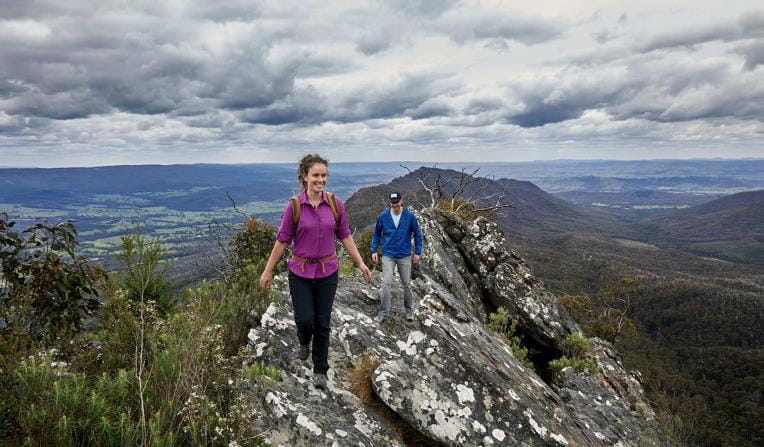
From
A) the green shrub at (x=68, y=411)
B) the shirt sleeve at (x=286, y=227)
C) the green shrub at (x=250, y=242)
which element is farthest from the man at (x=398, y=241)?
the green shrub at (x=68, y=411)

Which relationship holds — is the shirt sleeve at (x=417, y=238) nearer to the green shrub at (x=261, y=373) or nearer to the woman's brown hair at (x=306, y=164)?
the woman's brown hair at (x=306, y=164)

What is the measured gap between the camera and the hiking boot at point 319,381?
18.2ft

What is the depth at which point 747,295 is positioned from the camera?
171750 millimetres

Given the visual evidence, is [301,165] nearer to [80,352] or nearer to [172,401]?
[172,401]

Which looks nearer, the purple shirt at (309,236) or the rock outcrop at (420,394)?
the rock outcrop at (420,394)

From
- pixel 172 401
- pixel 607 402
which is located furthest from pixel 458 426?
pixel 607 402

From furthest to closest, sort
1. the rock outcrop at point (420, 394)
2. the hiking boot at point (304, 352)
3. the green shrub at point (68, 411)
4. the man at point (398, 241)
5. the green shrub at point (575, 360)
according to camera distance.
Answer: the green shrub at point (575, 360) < the man at point (398, 241) < the hiking boot at point (304, 352) < the rock outcrop at point (420, 394) < the green shrub at point (68, 411)

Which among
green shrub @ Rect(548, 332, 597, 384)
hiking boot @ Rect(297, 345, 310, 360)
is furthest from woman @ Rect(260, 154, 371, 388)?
green shrub @ Rect(548, 332, 597, 384)

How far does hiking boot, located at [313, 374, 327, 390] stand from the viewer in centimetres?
556

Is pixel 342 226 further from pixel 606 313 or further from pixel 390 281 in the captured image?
pixel 606 313

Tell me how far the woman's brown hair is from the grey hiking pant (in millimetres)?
3525

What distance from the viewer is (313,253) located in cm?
537

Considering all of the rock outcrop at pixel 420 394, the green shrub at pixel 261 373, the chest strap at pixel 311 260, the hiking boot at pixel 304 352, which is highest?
the chest strap at pixel 311 260

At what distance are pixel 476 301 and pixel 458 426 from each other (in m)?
9.13
